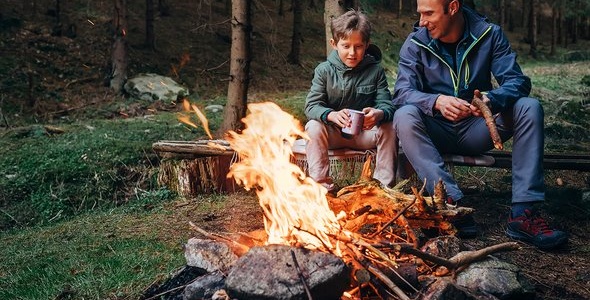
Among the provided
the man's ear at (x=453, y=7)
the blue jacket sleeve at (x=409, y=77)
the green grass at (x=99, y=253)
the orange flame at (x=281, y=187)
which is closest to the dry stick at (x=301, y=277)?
the orange flame at (x=281, y=187)

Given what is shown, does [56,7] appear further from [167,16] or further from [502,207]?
[502,207]

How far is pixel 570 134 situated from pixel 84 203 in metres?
7.47

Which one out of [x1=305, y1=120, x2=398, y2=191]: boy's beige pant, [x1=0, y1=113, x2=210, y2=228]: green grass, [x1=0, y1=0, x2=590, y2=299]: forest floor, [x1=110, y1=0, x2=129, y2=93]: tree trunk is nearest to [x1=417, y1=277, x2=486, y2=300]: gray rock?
[x1=0, y1=0, x2=590, y2=299]: forest floor

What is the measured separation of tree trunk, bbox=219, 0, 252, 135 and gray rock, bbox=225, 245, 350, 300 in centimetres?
428

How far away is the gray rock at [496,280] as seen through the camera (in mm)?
2877

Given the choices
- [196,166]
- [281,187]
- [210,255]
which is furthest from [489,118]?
[196,166]

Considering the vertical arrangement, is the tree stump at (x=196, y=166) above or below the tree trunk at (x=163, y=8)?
below

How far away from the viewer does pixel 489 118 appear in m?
3.93

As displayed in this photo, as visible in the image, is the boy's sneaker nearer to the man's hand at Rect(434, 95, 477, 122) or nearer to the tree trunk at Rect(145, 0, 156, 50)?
the man's hand at Rect(434, 95, 477, 122)

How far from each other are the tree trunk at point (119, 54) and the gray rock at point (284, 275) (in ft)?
36.5

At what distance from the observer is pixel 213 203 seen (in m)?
5.54

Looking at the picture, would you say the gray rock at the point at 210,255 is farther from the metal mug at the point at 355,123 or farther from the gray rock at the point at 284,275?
the metal mug at the point at 355,123

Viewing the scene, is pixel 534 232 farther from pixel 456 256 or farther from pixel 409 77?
pixel 409 77

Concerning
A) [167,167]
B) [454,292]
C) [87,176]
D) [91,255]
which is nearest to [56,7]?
[87,176]
